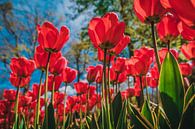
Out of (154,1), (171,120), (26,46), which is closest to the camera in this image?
(171,120)

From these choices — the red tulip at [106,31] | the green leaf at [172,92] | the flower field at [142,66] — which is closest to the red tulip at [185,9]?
the flower field at [142,66]

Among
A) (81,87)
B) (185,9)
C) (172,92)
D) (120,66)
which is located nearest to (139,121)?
(172,92)

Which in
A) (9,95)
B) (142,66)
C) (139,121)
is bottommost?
(139,121)

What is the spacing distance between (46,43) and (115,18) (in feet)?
1.56

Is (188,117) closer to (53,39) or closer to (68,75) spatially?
(53,39)

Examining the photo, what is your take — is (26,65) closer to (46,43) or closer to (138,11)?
(46,43)

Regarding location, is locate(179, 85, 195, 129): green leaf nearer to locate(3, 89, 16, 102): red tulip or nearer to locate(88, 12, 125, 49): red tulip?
locate(88, 12, 125, 49): red tulip

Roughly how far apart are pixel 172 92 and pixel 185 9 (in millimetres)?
328

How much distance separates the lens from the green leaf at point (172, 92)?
102 cm

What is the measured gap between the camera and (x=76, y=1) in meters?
17.0

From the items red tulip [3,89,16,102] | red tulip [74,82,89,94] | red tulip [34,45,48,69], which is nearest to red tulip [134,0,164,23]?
red tulip [34,45,48,69]

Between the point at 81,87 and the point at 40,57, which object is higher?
the point at 40,57

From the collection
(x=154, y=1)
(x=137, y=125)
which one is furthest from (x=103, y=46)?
(x=137, y=125)

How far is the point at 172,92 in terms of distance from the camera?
1027 millimetres
